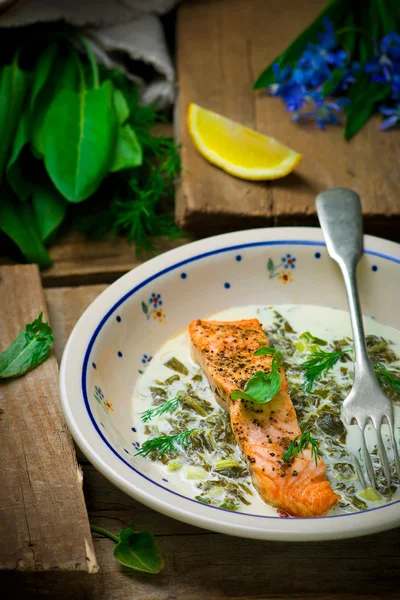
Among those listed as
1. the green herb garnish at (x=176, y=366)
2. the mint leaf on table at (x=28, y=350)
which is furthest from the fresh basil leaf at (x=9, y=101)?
the green herb garnish at (x=176, y=366)

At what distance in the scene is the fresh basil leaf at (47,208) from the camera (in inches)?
101

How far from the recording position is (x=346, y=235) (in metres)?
2.12

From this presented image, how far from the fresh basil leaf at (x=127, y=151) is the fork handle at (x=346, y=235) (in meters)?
0.70

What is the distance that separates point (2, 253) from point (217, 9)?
1.52m

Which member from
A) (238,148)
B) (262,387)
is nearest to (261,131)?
(238,148)

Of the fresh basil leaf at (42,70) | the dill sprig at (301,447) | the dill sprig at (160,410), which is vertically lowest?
the dill sprig at (160,410)

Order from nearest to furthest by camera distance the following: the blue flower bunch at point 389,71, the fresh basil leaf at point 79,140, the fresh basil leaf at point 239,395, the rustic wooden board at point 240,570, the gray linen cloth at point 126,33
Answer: the rustic wooden board at point 240,570, the fresh basil leaf at point 239,395, the fresh basil leaf at point 79,140, the blue flower bunch at point 389,71, the gray linen cloth at point 126,33

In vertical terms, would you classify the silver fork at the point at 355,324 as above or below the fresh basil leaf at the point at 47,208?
above

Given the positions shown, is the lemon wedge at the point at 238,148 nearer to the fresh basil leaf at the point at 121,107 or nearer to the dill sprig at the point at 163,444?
the fresh basil leaf at the point at 121,107

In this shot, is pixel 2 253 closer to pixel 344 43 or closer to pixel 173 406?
pixel 173 406

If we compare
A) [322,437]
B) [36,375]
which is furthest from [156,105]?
[322,437]

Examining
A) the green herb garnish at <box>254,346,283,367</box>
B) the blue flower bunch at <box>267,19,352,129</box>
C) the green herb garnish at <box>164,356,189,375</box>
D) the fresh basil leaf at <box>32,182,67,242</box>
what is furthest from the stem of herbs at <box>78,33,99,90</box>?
the green herb garnish at <box>254,346,283,367</box>

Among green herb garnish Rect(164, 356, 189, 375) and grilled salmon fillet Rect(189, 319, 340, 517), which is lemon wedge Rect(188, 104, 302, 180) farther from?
green herb garnish Rect(164, 356, 189, 375)

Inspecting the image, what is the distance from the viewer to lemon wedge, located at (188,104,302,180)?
255 centimetres
